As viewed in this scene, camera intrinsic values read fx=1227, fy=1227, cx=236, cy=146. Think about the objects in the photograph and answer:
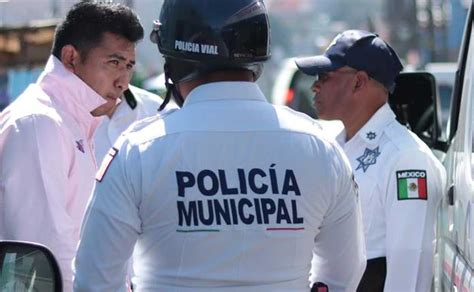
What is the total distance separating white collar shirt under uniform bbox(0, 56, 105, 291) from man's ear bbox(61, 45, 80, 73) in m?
0.25

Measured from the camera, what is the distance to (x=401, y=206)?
4406 mm

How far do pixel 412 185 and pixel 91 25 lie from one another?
4.22ft

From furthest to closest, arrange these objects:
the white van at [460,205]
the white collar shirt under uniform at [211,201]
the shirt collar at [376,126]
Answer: the shirt collar at [376,126] → the white van at [460,205] → the white collar shirt under uniform at [211,201]

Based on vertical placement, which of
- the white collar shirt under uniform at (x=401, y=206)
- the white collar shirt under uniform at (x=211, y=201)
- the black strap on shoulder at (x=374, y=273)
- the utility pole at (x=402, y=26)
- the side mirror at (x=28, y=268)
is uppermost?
the white collar shirt under uniform at (x=211, y=201)

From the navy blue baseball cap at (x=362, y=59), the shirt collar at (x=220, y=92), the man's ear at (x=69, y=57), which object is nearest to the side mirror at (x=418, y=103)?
the navy blue baseball cap at (x=362, y=59)

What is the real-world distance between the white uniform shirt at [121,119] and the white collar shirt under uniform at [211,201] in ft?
9.14

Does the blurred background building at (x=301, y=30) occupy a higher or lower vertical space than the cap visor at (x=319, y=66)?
lower

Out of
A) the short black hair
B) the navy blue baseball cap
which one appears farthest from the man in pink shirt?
the navy blue baseball cap

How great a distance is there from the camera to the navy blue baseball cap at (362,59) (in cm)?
474

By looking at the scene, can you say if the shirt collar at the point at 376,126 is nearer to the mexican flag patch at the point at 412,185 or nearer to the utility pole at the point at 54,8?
the mexican flag patch at the point at 412,185

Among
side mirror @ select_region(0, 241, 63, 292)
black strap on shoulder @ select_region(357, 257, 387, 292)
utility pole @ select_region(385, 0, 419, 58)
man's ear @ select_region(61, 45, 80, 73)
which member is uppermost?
man's ear @ select_region(61, 45, 80, 73)

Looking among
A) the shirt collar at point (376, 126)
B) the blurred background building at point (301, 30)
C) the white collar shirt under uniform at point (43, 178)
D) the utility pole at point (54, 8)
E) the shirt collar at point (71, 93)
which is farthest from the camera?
the utility pole at point (54, 8)

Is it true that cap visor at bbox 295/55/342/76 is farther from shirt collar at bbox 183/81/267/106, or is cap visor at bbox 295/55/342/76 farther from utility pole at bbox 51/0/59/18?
utility pole at bbox 51/0/59/18

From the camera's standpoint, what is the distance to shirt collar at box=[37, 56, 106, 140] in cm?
418
